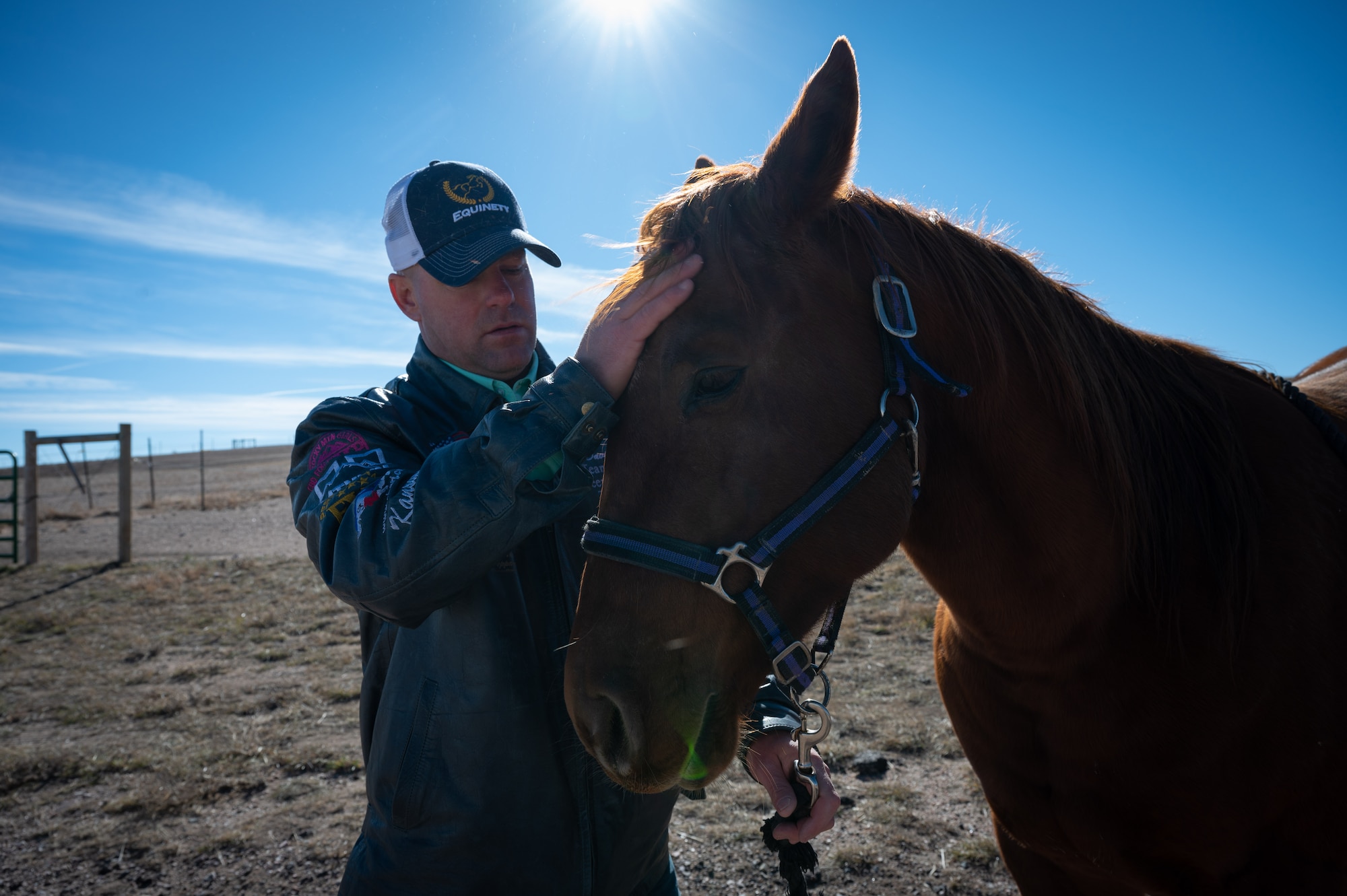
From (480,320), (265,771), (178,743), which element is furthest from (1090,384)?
(178,743)

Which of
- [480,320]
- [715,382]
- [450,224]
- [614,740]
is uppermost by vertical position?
[450,224]

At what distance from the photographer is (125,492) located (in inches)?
479

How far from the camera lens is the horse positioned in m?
1.44

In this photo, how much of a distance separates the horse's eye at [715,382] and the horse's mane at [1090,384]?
30 cm

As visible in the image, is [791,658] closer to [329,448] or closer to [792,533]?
[792,533]

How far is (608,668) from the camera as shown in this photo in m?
1.36

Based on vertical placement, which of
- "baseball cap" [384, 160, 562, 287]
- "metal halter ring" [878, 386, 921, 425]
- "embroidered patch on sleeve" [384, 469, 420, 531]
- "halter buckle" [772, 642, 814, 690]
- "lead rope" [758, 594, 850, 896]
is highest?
"baseball cap" [384, 160, 562, 287]

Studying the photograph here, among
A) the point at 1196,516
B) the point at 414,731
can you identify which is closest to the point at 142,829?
the point at 414,731

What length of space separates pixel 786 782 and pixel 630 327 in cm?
126

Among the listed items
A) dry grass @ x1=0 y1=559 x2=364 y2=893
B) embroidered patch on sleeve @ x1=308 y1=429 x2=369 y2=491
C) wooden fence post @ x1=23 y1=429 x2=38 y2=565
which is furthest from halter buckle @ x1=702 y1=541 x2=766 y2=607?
wooden fence post @ x1=23 y1=429 x2=38 y2=565

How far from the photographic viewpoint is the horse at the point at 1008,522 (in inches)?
56.7

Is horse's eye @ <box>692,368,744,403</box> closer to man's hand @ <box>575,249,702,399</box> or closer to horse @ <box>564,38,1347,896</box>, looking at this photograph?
horse @ <box>564,38,1347,896</box>

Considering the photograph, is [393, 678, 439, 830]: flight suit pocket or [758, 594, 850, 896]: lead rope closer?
[758, 594, 850, 896]: lead rope

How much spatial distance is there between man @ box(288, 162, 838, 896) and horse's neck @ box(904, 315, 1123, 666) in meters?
0.68
